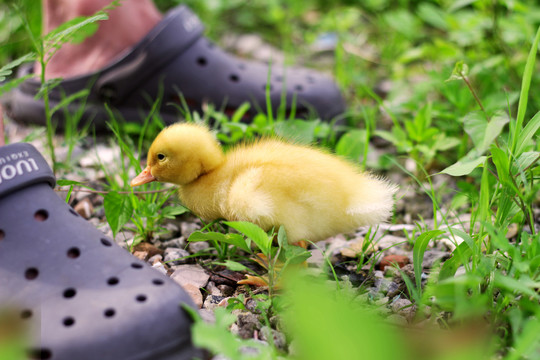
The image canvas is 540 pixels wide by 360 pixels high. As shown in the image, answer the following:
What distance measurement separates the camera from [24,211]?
141cm

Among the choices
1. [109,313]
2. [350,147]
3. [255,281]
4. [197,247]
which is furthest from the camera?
[350,147]

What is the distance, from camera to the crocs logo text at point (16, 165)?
4.64ft

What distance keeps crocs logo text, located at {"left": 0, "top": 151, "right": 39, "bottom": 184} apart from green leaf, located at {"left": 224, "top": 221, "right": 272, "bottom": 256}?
0.56m

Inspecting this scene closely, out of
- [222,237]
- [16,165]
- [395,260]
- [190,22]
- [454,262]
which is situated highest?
[190,22]

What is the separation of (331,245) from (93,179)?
1.05m

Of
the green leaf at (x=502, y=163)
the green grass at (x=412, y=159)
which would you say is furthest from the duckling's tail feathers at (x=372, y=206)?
the green leaf at (x=502, y=163)

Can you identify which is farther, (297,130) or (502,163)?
(297,130)

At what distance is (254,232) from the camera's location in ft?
4.75

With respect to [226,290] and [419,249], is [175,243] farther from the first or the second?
[419,249]

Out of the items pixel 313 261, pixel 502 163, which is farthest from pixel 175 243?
pixel 502 163

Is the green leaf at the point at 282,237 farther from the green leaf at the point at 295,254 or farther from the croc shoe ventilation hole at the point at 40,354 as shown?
the croc shoe ventilation hole at the point at 40,354

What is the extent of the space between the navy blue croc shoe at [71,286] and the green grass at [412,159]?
0.14 m

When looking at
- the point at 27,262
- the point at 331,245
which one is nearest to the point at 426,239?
A: the point at 331,245

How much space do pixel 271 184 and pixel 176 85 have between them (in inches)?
42.6
